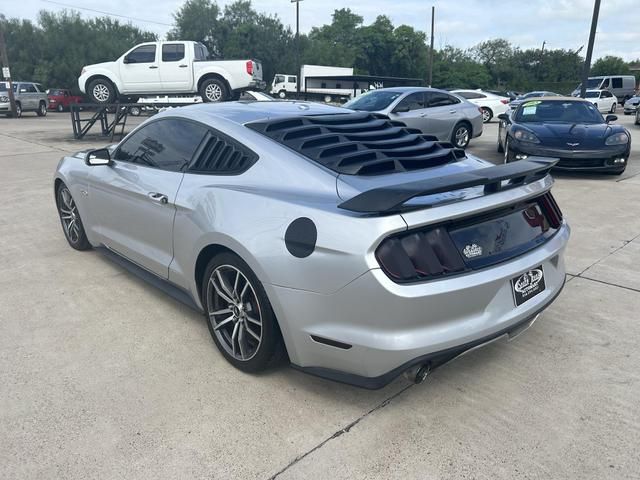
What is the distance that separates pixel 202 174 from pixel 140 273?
110 centimetres

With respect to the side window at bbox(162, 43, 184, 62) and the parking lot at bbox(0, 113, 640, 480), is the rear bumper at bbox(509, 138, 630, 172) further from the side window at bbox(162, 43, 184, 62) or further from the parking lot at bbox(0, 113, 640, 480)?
the side window at bbox(162, 43, 184, 62)

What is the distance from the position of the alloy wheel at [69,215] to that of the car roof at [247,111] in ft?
5.60

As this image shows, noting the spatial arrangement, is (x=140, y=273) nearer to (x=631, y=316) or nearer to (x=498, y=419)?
(x=498, y=419)

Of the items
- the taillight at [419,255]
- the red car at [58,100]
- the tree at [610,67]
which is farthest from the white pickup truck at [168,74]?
the tree at [610,67]

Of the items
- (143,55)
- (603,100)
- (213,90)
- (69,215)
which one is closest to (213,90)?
(213,90)

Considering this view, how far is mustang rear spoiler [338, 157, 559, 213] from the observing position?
6.91 ft

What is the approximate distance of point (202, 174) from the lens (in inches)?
119

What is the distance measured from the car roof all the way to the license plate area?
67.8 inches

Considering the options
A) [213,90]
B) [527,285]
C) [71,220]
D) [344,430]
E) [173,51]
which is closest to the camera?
[344,430]

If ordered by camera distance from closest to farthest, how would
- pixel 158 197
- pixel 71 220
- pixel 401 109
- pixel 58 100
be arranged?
pixel 158 197, pixel 71 220, pixel 401 109, pixel 58 100

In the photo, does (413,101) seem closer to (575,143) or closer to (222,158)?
(575,143)

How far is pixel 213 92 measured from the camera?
1424cm

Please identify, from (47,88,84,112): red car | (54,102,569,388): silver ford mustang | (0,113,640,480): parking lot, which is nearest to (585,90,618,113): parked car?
(0,113,640,480): parking lot

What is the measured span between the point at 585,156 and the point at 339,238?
7.52 meters
